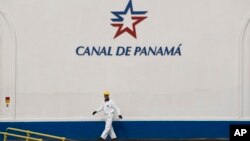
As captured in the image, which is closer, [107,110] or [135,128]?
[107,110]

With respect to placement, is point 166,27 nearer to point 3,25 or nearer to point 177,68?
point 177,68

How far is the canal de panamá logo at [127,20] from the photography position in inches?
910

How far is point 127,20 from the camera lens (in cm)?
2319

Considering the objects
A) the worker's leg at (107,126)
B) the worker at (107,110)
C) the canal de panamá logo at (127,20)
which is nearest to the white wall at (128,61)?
the canal de panamá logo at (127,20)

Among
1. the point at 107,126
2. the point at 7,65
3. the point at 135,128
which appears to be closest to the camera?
the point at 107,126

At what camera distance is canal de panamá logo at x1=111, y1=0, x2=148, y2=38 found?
23125mm

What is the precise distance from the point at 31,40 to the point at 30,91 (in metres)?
1.71

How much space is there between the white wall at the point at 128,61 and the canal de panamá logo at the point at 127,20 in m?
0.17

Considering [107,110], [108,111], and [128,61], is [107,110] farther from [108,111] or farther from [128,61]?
[128,61]

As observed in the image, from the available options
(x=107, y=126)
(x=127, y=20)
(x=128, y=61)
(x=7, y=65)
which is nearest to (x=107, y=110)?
(x=107, y=126)

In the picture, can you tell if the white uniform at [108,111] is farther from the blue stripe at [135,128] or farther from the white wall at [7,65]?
the white wall at [7,65]

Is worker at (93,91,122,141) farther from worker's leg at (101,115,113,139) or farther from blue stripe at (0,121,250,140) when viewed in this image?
blue stripe at (0,121,250,140)

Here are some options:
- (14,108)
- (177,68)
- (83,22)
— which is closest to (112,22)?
(83,22)

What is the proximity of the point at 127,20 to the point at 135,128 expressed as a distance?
3.64 metres
